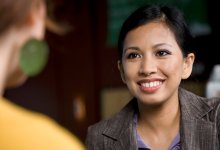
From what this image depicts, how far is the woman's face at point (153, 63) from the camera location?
1.51 metres

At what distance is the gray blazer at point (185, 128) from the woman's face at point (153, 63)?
0.29 ft

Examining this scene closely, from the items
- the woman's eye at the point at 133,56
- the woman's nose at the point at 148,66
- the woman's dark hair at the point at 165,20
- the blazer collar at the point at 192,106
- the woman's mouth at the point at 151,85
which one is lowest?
the blazer collar at the point at 192,106

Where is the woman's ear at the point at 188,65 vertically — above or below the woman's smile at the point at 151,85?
above

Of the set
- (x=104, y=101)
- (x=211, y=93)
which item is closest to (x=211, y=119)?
(x=211, y=93)

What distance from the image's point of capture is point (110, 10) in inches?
124

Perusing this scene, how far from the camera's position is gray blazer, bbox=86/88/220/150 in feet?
5.02

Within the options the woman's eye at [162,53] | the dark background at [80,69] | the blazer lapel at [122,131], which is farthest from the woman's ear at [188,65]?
the dark background at [80,69]

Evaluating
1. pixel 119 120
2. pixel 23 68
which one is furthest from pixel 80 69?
pixel 23 68

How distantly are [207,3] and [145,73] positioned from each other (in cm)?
176

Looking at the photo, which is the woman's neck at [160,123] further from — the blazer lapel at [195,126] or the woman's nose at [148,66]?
the woman's nose at [148,66]

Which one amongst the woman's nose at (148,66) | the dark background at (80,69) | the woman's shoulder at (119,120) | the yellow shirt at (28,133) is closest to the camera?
the yellow shirt at (28,133)

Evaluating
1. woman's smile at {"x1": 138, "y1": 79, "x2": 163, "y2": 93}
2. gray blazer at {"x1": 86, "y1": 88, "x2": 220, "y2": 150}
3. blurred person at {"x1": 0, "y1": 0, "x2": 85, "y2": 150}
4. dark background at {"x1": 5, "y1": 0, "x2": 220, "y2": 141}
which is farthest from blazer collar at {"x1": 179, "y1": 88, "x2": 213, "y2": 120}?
dark background at {"x1": 5, "y1": 0, "x2": 220, "y2": 141}

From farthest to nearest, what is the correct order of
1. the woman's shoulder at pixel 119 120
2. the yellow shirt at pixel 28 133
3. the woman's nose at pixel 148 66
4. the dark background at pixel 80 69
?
the dark background at pixel 80 69
the woman's shoulder at pixel 119 120
the woman's nose at pixel 148 66
the yellow shirt at pixel 28 133

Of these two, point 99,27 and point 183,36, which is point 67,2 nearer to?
point 99,27
